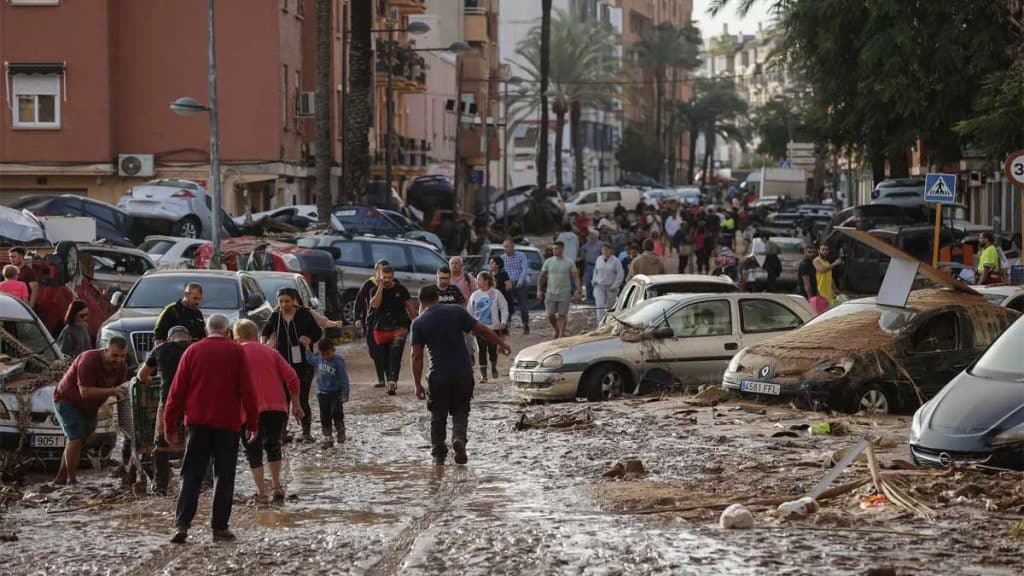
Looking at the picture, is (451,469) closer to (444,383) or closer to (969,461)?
(444,383)

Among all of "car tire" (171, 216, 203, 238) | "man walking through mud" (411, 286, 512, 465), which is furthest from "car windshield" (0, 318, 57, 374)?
"car tire" (171, 216, 203, 238)

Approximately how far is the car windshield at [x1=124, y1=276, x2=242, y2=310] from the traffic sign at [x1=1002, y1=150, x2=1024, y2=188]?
31.5ft

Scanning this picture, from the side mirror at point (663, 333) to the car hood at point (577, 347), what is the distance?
426mm

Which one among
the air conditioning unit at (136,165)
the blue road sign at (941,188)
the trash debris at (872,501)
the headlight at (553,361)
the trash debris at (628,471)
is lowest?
the trash debris at (628,471)

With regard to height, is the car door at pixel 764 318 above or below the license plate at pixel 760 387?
above

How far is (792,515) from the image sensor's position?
11414mm

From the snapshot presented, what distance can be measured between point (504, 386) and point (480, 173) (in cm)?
3943

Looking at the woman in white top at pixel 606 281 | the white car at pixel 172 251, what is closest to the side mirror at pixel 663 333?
the woman in white top at pixel 606 281

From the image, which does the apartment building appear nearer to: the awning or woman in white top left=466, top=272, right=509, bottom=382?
the awning

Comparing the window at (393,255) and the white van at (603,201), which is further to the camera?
the white van at (603,201)

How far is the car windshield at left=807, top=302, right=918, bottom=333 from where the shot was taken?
1853cm

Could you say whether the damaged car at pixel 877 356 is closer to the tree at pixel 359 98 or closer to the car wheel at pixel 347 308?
the car wheel at pixel 347 308

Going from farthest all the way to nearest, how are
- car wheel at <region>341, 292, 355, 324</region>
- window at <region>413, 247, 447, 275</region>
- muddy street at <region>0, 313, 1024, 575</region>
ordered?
window at <region>413, 247, 447, 275</region>, car wheel at <region>341, 292, 355, 324</region>, muddy street at <region>0, 313, 1024, 575</region>

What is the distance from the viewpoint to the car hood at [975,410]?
502 inches
